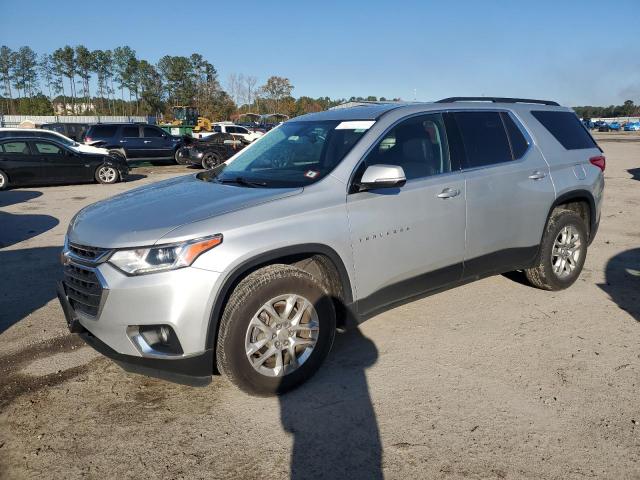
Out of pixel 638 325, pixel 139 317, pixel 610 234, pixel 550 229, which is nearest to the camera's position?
pixel 139 317

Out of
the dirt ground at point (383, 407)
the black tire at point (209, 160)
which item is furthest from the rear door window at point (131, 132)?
the dirt ground at point (383, 407)

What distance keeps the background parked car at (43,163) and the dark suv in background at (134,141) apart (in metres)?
4.32

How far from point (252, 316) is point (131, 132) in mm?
19043

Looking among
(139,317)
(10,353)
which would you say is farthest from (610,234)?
(10,353)

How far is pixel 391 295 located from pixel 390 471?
139 cm

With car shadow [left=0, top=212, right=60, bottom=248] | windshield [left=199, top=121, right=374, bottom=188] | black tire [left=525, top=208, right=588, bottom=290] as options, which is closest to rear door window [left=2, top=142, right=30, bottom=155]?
car shadow [left=0, top=212, right=60, bottom=248]

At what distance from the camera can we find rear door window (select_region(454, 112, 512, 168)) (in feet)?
14.1

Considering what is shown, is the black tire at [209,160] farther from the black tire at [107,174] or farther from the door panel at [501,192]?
the door panel at [501,192]

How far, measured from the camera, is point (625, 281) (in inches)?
218

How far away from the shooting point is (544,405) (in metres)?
3.18

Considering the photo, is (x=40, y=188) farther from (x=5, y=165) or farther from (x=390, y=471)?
(x=390, y=471)

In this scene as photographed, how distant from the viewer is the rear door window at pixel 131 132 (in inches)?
789

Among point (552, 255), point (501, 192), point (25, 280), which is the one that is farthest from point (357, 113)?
point (25, 280)

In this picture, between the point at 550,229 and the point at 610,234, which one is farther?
the point at 610,234
